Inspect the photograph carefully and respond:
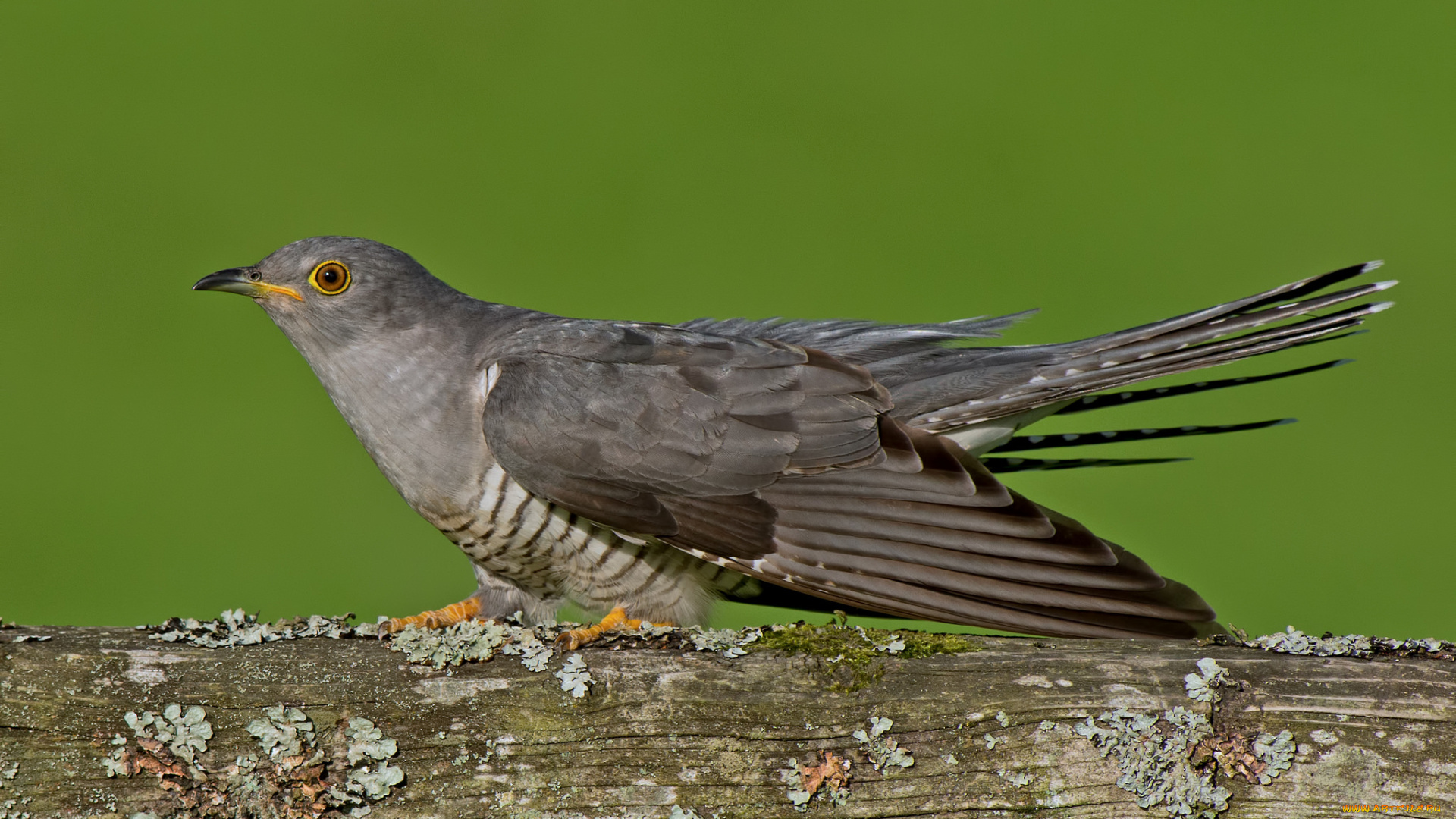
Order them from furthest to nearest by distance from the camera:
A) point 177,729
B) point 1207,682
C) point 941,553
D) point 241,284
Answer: point 241,284
point 941,553
point 1207,682
point 177,729

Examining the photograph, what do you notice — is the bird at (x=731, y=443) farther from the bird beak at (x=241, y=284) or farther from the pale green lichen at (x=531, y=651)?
the pale green lichen at (x=531, y=651)

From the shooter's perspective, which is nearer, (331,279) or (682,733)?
(682,733)

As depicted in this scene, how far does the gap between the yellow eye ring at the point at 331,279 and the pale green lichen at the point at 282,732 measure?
1.50 m

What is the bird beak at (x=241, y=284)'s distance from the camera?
2.85 m

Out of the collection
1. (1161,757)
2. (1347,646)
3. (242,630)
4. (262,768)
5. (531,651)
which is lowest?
(262,768)

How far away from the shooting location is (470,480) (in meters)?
2.80

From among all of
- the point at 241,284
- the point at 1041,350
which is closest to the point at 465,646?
the point at 241,284

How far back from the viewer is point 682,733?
179 centimetres

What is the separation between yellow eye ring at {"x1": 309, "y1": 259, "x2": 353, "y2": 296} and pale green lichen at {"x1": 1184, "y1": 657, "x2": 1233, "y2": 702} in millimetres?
2280

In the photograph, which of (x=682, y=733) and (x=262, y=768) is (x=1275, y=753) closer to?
(x=682, y=733)

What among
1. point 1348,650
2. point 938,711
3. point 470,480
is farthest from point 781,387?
point 1348,650

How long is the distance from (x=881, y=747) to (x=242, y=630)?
1132mm

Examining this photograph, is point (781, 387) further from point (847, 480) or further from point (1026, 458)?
point (1026, 458)

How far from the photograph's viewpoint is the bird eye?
2.93 m
